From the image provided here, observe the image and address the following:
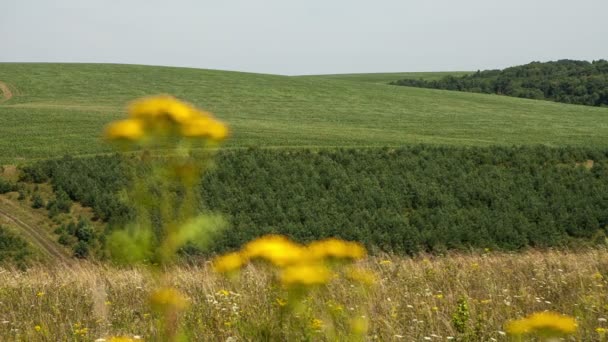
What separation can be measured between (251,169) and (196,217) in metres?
20.1

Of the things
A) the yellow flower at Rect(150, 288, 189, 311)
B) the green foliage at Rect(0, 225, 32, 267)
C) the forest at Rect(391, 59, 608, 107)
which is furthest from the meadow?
the forest at Rect(391, 59, 608, 107)

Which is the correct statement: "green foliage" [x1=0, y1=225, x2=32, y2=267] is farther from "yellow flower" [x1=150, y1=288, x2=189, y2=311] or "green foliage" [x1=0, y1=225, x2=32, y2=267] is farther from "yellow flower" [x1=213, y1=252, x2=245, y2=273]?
"yellow flower" [x1=150, y1=288, x2=189, y2=311]

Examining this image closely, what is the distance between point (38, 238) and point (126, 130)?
16.6 metres

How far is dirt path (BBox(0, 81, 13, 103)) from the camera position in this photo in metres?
40.5

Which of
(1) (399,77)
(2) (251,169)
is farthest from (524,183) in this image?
(1) (399,77)

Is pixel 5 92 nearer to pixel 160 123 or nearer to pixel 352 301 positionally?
pixel 352 301

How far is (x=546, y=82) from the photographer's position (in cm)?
6788

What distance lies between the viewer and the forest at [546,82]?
61531 mm

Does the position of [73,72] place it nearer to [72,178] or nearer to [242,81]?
[242,81]

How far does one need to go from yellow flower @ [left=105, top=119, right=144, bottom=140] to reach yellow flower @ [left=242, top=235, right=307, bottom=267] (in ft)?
1.43

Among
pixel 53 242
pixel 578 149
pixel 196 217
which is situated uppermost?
pixel 196 217

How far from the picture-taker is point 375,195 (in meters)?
19.8

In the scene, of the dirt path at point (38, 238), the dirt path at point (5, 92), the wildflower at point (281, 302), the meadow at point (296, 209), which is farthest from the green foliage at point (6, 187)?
the dirt path at point (5, 92)

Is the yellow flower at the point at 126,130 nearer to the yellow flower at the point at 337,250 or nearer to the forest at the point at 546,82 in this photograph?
the yellow flower at the point at 337,250
